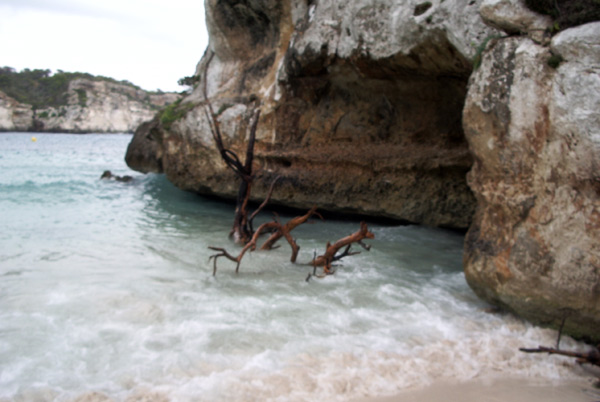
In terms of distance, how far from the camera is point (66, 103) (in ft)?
245

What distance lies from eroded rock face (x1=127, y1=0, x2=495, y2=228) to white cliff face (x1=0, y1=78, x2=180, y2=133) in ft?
193

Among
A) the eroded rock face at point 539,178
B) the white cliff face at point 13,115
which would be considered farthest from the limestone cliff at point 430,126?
the white cliff face at point 13,115

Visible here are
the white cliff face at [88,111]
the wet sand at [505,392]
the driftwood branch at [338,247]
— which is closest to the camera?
the wet sand at [505,392]

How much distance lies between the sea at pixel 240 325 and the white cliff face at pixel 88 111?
Result: 6306 cm

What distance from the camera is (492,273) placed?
15.1 feet

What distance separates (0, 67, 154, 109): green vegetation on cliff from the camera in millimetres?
71250

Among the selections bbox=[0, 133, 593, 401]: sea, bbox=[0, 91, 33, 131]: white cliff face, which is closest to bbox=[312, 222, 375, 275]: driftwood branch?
bbox=[0, 133, 593, 401]: sea

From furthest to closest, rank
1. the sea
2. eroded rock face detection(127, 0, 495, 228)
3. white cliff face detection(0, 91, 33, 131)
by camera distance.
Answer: white cliff face detection(0, 91, 33, 131), eroded rock face detection(127, 0, 495, 228), the sea

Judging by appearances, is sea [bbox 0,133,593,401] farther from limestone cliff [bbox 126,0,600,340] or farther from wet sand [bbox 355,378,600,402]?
limestone cliff [bbox 126,0,600,340]

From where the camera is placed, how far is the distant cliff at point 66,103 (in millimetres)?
68106

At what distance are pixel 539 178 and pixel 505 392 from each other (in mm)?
1844

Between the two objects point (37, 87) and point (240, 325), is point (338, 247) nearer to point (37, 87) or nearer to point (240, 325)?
point (240, 325)

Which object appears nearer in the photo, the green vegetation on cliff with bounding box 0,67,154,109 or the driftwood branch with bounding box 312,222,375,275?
the driftwood branch with bounding box 312,222,375,275

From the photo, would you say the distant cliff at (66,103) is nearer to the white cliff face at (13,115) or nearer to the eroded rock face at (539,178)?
the white cliff face at (13,115)
